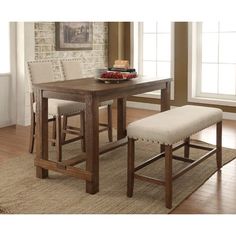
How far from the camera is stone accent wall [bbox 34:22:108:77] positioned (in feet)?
17.7

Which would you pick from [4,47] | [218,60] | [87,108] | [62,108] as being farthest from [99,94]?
[218,60]

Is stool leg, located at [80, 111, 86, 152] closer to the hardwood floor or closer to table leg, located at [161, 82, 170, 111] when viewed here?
the hardwood floor

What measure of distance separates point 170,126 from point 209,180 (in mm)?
782

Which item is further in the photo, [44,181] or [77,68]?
[77,68]

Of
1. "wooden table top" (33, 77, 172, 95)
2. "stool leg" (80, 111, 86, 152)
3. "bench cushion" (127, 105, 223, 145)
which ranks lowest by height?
"stool leg" (80, 111, 86, 152)

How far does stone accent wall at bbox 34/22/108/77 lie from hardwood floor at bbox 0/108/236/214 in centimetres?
121

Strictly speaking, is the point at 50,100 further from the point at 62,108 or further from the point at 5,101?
the point at 5,101

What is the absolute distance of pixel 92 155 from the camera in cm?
275

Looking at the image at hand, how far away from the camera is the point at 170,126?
8.57 ft

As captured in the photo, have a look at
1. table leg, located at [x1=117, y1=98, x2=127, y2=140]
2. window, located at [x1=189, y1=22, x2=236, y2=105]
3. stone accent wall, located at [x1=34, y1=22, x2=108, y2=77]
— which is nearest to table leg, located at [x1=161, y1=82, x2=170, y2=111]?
table leg, located at [x1=117, y1=98, x2=127, y2=140]
